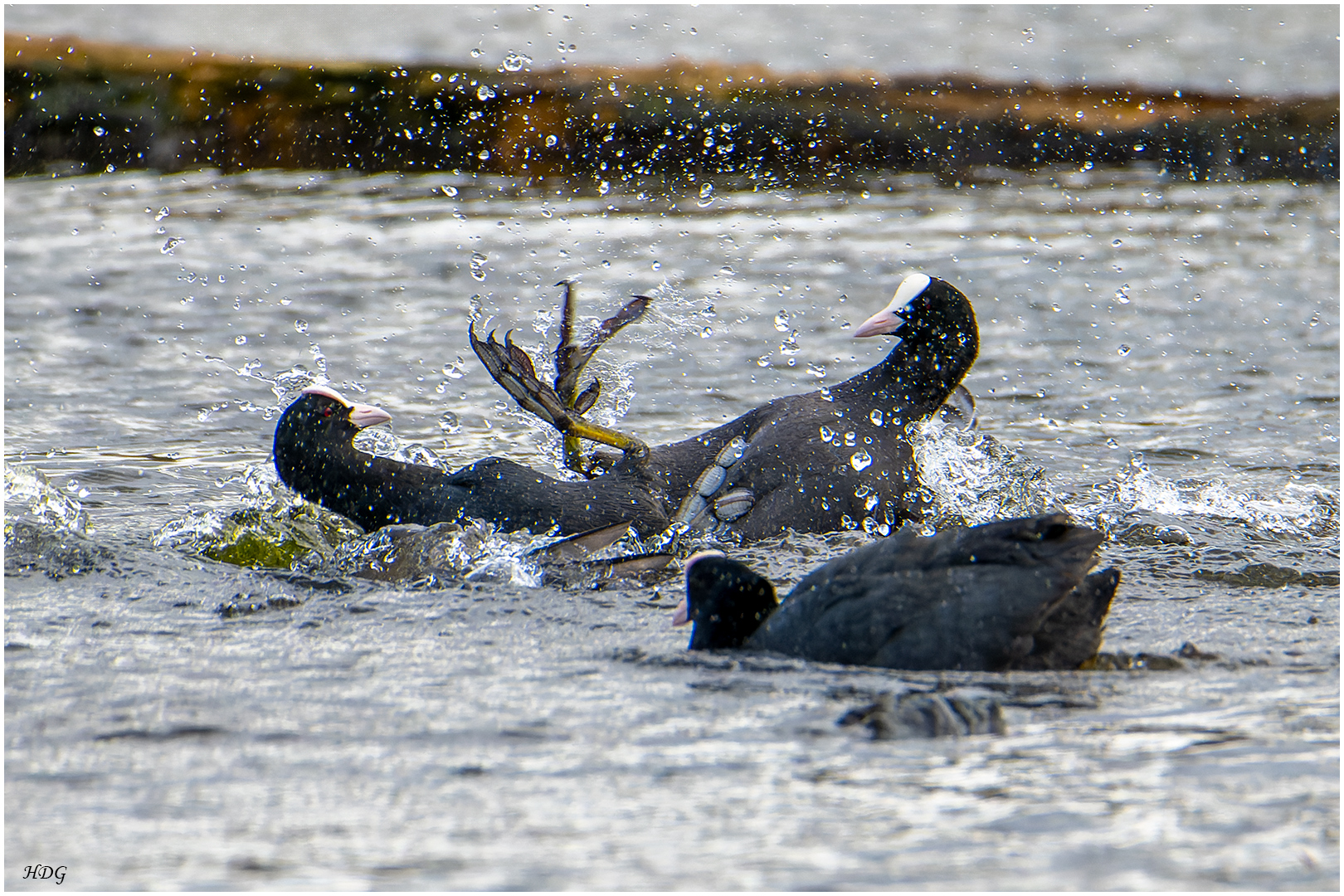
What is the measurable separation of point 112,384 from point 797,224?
14.3 feet

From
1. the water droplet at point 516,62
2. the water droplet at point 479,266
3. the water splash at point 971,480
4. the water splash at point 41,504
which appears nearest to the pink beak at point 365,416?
the water splash at point 41,504

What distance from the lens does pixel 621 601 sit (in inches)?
150

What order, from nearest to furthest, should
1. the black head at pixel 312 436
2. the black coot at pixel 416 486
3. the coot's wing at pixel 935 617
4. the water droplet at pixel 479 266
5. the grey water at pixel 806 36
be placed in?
the coot's wing at pixel 935 617 → the black coot at pixel 416 486 → the black head at pixel 312 436 → the water droplet at pixel 479 266 → the grey water at pixel 806 36

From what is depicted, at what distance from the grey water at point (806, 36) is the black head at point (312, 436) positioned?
657 centimetres

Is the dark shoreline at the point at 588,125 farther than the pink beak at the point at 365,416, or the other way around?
the dark shoreline at the point at 588,125

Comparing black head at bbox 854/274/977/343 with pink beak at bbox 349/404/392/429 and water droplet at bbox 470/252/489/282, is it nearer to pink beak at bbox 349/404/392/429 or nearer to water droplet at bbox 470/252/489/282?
pink beak at bbox 349/404/392/429

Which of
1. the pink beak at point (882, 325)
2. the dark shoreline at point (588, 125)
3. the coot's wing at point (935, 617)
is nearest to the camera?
the coot's wing at point (935, 617)

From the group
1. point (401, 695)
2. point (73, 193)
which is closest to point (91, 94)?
point (73, 193)

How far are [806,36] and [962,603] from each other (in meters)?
11.4

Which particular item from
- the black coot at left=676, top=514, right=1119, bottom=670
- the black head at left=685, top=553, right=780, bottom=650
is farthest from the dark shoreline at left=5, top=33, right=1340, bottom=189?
the black coot at left=676, top=514, right=1119, bottom=670

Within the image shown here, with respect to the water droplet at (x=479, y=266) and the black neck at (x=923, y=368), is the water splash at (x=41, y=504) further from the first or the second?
the water droplet at (x=479, y=266)

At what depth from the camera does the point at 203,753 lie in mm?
2812

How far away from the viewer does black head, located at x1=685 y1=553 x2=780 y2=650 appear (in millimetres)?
3396

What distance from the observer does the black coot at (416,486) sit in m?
4.24
